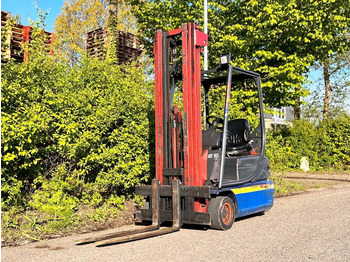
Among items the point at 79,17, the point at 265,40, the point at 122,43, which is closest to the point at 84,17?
the point at 79,17

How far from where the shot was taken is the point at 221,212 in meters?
7.43

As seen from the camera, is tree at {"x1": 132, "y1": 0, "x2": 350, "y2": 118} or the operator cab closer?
the operator cab

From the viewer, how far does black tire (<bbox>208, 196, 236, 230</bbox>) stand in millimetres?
7344

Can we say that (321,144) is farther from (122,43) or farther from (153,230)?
(153,230)

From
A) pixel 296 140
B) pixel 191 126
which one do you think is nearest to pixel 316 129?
pixel 296 140

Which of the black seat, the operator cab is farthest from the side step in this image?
the black seat

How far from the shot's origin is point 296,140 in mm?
22922

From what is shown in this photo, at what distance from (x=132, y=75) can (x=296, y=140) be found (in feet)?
48.2

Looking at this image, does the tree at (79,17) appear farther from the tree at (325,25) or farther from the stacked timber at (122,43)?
the tree at (325,25)

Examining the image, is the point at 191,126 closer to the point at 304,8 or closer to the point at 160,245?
the point at 160,245

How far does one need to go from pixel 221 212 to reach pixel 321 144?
55.8ft

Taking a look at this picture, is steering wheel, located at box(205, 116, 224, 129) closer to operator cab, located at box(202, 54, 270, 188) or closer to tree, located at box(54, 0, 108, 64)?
operator cab, located at box(202, 54, 270, 188)

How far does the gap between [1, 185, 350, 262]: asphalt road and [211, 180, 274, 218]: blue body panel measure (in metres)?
0.29

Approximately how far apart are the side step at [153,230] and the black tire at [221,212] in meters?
0.60
